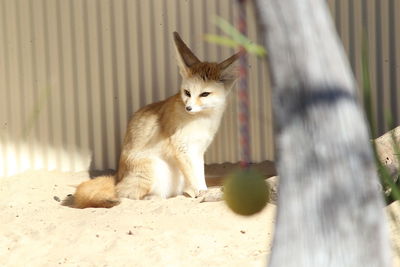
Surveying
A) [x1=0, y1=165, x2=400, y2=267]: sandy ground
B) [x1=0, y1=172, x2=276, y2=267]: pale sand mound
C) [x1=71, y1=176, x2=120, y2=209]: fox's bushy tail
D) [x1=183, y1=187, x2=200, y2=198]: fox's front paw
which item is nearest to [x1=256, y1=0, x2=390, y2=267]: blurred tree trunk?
[x1=0, y1=165, x2=400, y2=267]: sandy ground

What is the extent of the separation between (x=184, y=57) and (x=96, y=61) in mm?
844

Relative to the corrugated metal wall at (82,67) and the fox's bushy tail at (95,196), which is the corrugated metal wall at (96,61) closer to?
the corrugated metal wall at (82,67)

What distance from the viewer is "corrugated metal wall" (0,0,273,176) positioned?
6836 millimetres

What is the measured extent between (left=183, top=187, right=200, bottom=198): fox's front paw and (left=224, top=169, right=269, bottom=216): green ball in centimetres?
458

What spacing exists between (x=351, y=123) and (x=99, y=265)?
2.72 meters

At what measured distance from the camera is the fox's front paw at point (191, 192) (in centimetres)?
617

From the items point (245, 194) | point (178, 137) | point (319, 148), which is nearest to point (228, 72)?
point (178, 137)

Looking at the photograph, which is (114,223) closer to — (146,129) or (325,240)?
(146,129)

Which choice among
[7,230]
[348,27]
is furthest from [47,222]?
[348,27]

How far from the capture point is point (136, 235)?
15.5ft

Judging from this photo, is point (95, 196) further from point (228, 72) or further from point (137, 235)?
point (228, 72)

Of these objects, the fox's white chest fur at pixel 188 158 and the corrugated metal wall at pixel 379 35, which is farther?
the corrugated metal wall at pixel 379 35

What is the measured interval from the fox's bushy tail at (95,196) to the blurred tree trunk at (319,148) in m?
4.10

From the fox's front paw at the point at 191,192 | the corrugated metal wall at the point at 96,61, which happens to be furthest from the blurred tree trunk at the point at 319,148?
the corrugated metal wall at the point at 96,61
